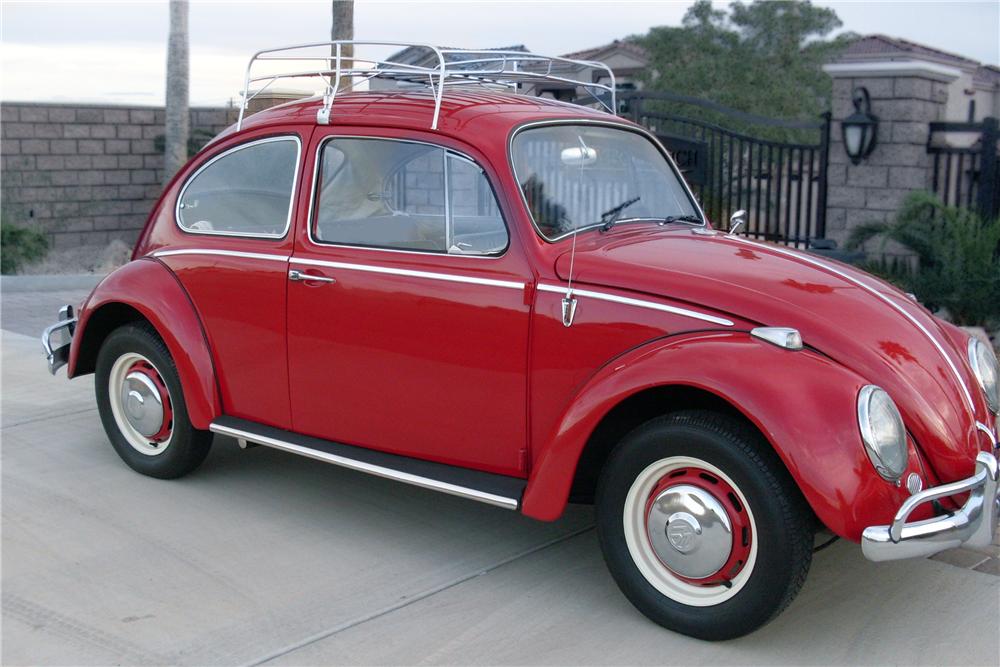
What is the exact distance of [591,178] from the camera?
183 inches

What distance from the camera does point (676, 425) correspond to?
12.1ft

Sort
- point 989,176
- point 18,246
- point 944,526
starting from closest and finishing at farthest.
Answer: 1. point 944,526
2. point 989,176
3. point 18,246

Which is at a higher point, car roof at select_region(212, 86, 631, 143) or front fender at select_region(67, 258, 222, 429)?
car roof at select_region(212, 86, 631, 143)

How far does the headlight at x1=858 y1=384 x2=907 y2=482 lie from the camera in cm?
343

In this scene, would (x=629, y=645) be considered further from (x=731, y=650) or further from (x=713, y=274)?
(x=713, y=274)

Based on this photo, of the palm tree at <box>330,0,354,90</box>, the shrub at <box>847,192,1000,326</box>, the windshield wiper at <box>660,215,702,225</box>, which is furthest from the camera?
the palm tree at <box>330,0,354,90</box>

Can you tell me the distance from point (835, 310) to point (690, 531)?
928mm

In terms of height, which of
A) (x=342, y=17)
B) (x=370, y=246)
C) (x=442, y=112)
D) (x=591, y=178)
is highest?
(x=342, y=17)

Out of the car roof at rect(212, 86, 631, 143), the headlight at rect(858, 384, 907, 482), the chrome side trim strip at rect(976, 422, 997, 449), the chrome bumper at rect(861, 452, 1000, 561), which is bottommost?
the chrome bumper at rect(861, 452, 1000, 561)

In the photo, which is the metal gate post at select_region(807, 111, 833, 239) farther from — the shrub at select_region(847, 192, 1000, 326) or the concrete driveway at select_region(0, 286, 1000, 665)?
the concrete driveway at select_region(0, 286, 1000, 665)

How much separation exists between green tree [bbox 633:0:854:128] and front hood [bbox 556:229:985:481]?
23.3m

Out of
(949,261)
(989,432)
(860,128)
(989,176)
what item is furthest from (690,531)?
(860,128)

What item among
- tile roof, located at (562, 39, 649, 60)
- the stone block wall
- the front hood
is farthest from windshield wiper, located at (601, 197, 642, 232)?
tile roof, located at (562, 39, 649, 60)

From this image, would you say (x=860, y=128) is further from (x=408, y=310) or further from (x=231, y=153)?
(x=408, y=310)
